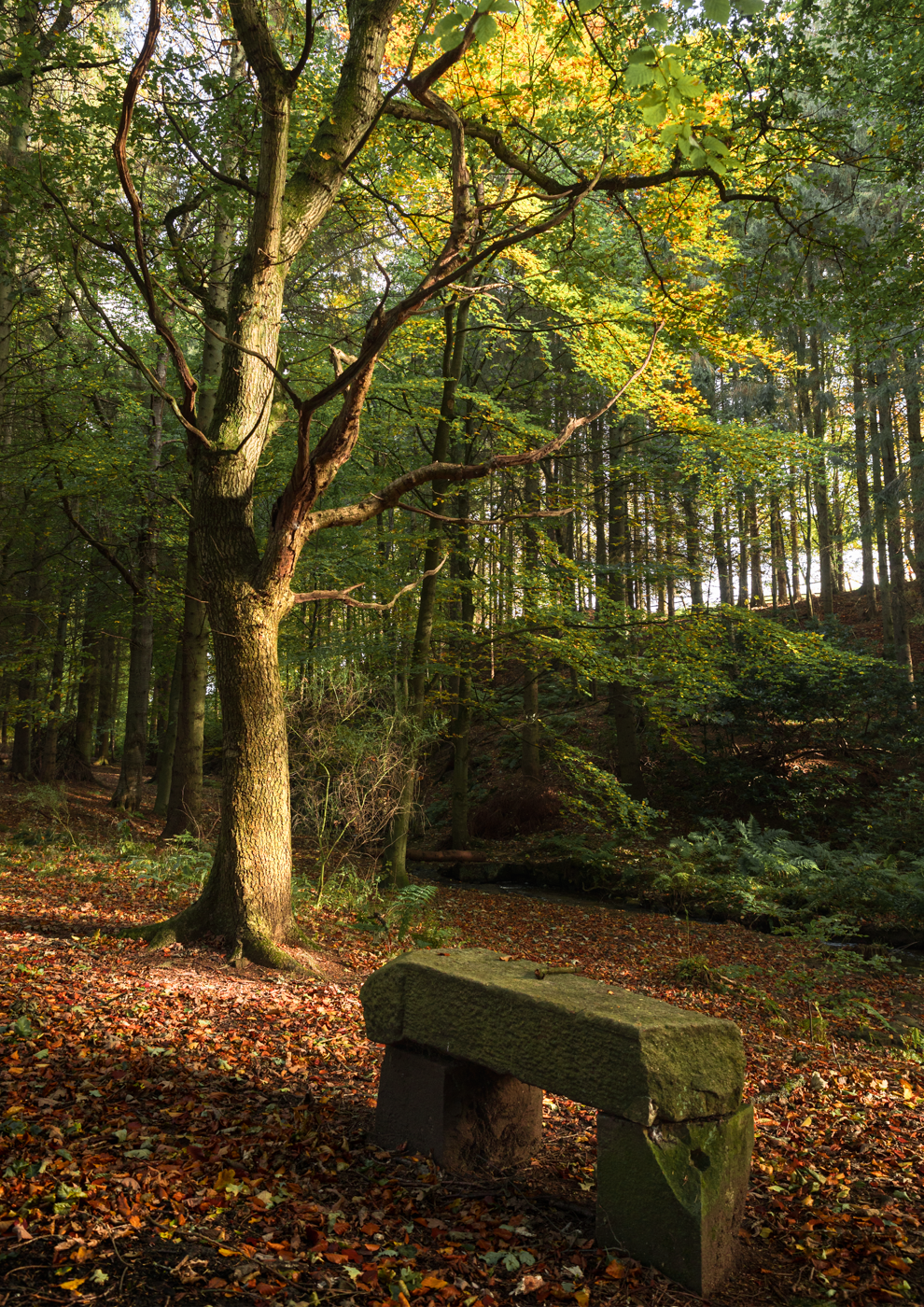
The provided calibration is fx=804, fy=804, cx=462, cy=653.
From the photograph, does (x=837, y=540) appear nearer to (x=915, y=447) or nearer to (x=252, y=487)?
(x=915, y=447)

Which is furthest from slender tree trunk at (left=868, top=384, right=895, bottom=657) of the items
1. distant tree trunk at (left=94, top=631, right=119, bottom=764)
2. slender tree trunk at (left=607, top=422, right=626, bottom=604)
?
distant tree trunk at (left=94, top=631, right=119, bottom=764)

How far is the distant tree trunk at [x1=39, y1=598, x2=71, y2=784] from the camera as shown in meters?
13.9

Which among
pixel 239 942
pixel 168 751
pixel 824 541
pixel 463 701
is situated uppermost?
pixel 824 541

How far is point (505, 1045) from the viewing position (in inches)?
123

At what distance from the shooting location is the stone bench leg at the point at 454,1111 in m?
3.38

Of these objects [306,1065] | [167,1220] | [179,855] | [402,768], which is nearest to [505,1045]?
[167,1220]

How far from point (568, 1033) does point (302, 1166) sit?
1.29m

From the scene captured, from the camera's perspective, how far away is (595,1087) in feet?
9.36

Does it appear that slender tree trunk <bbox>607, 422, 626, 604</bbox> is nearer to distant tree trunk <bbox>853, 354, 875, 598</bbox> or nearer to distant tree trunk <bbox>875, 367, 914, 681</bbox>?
distant tree trunk <bbox>875, 367, 914, 681</bbox>

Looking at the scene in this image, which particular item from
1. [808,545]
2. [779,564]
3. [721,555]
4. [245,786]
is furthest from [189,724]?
[779,564]

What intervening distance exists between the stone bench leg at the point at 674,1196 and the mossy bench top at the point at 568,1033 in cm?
9

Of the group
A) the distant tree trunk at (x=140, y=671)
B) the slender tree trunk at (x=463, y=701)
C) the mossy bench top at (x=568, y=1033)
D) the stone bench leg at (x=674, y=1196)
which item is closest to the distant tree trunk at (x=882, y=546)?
→ the slender tree trunk at (x=463, y=701)

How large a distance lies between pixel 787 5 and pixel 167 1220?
11896mm

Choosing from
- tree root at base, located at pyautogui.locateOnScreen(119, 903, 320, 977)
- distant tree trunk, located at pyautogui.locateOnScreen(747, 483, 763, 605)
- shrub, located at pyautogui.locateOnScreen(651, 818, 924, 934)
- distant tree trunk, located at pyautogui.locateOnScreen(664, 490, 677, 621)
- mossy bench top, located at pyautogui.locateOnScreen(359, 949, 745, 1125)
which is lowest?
shrub, located at pyautogui.locateOnScreen(651, 818, 924, 934)
